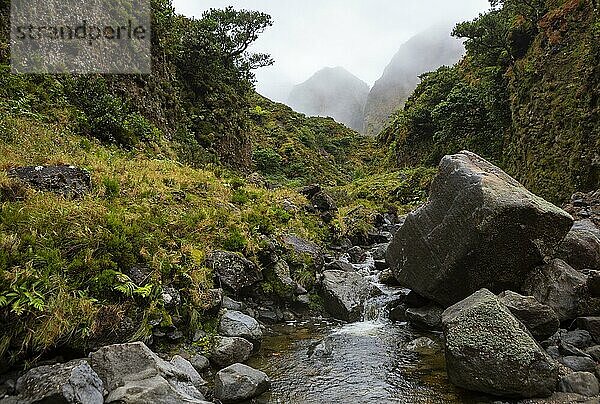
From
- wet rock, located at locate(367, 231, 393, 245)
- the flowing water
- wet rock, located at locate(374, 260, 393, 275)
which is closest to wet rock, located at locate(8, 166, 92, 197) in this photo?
the flowing water

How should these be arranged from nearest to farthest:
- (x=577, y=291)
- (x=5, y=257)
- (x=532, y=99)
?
(x=5, y=257), (x=577, y=291), (x=532, y=99)

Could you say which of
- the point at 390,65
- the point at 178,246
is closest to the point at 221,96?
the point at 178,246

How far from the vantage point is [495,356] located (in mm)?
6742

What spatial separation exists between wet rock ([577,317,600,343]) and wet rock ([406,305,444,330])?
9.33ft

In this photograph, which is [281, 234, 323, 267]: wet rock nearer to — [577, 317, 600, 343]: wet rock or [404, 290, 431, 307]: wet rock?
[404, 290, 431, 307]: wet rock

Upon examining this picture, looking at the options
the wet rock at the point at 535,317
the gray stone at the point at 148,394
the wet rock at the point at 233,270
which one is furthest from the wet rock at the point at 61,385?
the wet rock at the point at 535,317

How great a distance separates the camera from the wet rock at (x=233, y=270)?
1059 cm

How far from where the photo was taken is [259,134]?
5966 cm

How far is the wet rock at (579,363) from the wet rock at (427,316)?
3.04 meters

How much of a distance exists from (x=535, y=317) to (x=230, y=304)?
6.43 metres

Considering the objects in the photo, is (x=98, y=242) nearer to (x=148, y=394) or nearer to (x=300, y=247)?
(x=148, y=394)

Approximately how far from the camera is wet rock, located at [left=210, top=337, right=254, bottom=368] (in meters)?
7.98

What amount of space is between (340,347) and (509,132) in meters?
28.1

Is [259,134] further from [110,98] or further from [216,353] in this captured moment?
[216,353]
